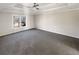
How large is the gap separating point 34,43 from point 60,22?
881 mm

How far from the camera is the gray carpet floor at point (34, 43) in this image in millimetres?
1608

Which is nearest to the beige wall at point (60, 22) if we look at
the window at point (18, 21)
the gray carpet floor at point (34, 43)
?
the gray carpet floor at point (34, 43)

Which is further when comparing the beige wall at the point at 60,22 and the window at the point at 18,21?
→ the beige wall at the point at 60,22

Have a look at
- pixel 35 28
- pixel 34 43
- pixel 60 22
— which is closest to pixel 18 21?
pixel 35 28

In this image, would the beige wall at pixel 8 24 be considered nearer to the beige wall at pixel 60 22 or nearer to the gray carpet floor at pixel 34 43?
the gray carpet floor at pixel 34 43

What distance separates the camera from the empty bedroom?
152 cm

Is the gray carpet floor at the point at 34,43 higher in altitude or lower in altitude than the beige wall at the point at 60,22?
lower

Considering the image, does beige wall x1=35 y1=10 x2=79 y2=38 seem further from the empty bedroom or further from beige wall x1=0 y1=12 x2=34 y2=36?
beige wall x1=0 y1=12 x2=34 y2=36

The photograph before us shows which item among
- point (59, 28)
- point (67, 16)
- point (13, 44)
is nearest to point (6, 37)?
point (13, 44)

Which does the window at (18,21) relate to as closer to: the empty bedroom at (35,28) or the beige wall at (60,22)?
the empty bedroom at (35,28)

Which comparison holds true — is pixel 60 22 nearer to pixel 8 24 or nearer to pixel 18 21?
pixel 18 21

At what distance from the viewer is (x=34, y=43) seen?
200 centimetres

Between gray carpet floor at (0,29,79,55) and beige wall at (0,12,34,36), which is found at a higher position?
beige wall at (0,12,34,36)

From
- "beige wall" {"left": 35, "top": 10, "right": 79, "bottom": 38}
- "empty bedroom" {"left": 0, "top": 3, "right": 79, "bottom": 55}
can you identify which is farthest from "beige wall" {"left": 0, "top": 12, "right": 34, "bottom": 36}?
"beige wall" {"left": 35, "top": 10, "right": 79, "bottom": 38}
